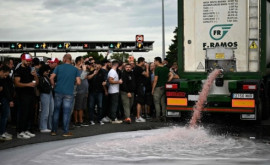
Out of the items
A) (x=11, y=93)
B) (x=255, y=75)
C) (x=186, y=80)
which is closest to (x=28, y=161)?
(x=11, y=93)

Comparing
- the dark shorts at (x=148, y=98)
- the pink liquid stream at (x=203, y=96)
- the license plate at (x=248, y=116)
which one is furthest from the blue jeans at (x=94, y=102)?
the license plate at (x=248, y=116)

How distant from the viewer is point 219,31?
12.6m

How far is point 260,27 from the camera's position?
12.1 meters

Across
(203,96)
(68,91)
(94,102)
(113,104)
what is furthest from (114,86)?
(68,91)

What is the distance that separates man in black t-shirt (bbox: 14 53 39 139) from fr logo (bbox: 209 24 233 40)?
201 inches

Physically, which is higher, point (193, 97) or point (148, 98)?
point (193, 97)

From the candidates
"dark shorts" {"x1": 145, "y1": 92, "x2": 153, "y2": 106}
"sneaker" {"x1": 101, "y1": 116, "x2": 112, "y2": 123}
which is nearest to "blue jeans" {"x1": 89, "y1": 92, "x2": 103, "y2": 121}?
"sneaker" {"x1": 101, "y1": 116, "x2": 112, "y2": 123}

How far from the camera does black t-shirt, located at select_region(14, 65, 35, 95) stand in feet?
34.0

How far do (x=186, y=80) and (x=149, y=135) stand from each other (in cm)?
275

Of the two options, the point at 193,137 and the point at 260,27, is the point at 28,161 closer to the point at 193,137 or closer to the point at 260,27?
the point at 193,137

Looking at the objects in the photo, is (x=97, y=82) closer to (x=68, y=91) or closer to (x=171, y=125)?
(x=171, y=125)

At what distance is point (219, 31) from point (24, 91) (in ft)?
18.1

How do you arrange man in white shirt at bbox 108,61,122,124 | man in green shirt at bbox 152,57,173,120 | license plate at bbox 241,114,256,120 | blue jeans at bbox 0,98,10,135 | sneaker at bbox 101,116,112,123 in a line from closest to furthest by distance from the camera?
blue jeans at bbox 0,98,10,135 < license plate at bbox 241,114,256,120 < man in white shirt at bbox 108,61,122,124 < sneaker at bbox 101,116,112,123 < man in green shirt at bbox 152,57,173,120

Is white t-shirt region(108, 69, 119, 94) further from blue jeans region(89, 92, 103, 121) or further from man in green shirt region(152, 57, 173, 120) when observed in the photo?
man in green shirt region(152, 57, 173, 120)
